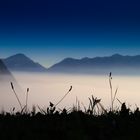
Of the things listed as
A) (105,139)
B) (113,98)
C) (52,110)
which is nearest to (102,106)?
(113,98)

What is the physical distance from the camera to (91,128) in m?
6.62

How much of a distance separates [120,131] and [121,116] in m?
1.41

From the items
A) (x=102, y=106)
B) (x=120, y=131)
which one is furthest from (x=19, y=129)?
(x=102, y=106)

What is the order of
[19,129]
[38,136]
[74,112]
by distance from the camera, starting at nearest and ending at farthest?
[38,136] → [19,129] → [74,112]

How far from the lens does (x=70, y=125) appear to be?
6.67 meters

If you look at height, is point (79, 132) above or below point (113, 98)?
below

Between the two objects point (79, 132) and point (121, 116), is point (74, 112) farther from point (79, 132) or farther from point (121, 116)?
point (79, 132)

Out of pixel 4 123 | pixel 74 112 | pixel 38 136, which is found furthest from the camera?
pixel 74 112

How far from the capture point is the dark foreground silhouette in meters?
5.96

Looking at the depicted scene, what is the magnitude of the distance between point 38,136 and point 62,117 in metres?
1.76

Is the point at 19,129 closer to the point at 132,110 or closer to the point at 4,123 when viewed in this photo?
the point at 4,123

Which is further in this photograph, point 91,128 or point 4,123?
point 4,123

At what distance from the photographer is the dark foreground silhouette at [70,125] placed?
596 cm

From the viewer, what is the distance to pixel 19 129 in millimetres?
6363
